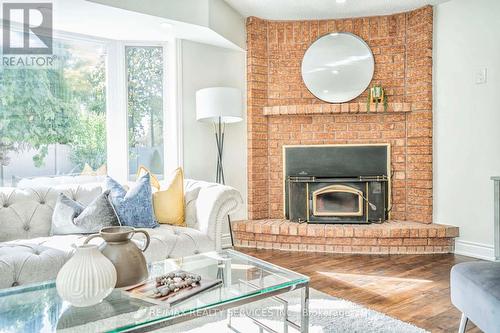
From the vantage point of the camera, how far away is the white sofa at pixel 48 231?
212 centimetres

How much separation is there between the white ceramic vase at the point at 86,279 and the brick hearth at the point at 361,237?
2.70m

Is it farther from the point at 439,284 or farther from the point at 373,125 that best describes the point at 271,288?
the point at 373,125

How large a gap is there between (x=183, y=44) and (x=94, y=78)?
36.5 inches

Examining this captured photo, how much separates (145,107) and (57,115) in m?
0.82

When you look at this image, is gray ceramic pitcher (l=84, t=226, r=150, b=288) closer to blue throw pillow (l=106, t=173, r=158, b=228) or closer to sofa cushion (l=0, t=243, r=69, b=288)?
sofa cushion (l=0, t=243, r=69, b=288)

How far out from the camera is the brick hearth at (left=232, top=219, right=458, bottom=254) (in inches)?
150

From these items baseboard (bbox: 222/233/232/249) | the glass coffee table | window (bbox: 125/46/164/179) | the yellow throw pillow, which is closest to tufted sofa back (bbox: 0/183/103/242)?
the yellow throw pillow

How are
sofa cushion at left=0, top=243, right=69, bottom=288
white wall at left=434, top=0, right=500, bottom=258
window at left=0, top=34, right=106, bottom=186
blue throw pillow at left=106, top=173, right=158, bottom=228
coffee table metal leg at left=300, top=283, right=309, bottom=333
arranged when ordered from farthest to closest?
1. white wall at left=434, top=0, right=500, bottom=258
2. window at left=0, top=34, right=106, bottom=186
3. blue throw pillow at left=106, top=173, right=158, bottom=228
4. sofa cushion at left=0, top=243, right=69, bottom=288
5. coffee table metal leg at left=300, top=283, right=309, bottom=333

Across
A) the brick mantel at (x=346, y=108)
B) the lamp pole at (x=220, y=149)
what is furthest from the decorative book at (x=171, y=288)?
the brick mantel at (x=346, y=108)

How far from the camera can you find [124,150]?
12.9 ft

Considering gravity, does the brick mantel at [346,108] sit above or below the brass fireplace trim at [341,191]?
above

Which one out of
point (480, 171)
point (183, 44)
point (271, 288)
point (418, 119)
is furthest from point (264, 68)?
point (271, 288)

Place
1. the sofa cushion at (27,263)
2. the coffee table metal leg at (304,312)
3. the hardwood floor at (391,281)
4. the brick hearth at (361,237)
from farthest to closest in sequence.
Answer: the brick hearth at (361,237)
the hardwood floor at (391,281)
the sofa cushion at (27,263)
the coffee table metal leg at (304,312)

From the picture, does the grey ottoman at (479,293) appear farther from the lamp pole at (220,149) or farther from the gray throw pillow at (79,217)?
the lamp pole at (220,149)
